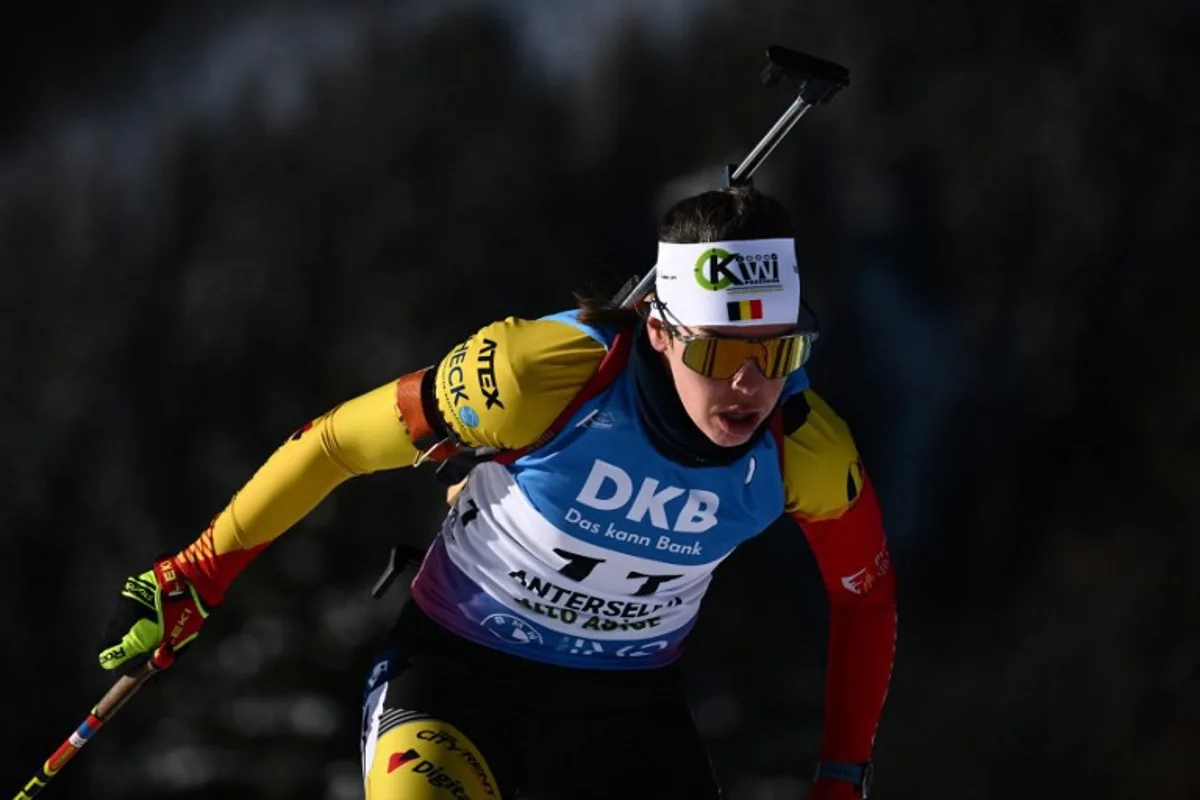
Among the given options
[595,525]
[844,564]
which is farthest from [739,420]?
[844,564]

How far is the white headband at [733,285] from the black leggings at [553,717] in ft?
2.32

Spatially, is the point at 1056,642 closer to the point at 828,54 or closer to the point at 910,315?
the point at 910,315

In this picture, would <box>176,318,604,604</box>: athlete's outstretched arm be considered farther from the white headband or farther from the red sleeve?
the red sleeve

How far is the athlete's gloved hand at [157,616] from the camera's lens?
2.75 m

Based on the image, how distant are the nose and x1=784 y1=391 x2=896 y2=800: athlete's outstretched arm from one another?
20cm

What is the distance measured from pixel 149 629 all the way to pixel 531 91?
1.74m

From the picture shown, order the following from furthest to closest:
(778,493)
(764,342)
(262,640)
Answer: (262,640)
(778,493)
(764,342)

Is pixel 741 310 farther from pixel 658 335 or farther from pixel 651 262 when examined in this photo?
pixel 651 262

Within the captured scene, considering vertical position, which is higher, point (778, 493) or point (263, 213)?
point (263, 213)

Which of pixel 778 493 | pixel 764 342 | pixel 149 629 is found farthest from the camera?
pixel 149 629

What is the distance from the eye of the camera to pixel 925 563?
3.94 m

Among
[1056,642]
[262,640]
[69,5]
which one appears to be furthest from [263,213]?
[1056,642]

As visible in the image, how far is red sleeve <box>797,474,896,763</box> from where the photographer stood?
2.79 metres

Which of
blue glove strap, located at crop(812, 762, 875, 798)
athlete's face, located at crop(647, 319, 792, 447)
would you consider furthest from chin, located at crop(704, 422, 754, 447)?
blue glove strap, located at crop(812, 762, 875, 798)
